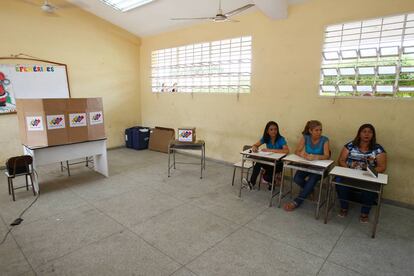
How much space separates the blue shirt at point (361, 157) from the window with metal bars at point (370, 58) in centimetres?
77

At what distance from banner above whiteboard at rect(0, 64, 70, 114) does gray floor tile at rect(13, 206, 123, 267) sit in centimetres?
282

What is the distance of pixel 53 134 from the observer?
3322 mm

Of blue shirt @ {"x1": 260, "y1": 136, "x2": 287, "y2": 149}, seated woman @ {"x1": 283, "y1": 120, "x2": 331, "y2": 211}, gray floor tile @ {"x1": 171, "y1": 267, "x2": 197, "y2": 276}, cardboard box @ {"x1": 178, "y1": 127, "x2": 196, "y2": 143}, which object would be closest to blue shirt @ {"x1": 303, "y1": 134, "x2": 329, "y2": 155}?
seated woman @ {"x1": 283, "y1": 120, "x2": 331, "y2": 211}

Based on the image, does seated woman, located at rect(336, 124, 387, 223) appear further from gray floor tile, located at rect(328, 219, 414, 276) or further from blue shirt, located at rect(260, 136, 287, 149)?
blue shirt, located at rect(260, 136, 287, 149)

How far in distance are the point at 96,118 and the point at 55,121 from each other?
1.88ft

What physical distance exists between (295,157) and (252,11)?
103 inches

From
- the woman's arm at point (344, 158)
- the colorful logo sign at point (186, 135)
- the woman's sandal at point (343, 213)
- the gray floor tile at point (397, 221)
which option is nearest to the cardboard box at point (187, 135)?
the colorful logo sign at point (186, 135)

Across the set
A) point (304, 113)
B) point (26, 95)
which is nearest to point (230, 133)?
point (304, 113)

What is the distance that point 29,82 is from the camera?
176 inches

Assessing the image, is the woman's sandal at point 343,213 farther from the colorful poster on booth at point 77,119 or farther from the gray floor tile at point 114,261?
the colorful poster on booth at point 77,119

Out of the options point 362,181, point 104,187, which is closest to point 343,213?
point 362,181

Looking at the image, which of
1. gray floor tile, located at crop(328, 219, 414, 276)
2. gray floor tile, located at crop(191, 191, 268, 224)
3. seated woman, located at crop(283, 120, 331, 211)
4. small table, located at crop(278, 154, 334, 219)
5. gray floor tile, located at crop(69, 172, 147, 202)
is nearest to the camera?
gray floor tile, located at crop(328, 219, 414, 276)

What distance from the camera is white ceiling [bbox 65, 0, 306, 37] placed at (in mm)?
3582

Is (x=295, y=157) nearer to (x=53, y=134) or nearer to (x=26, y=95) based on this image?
(x=53, y=134)
